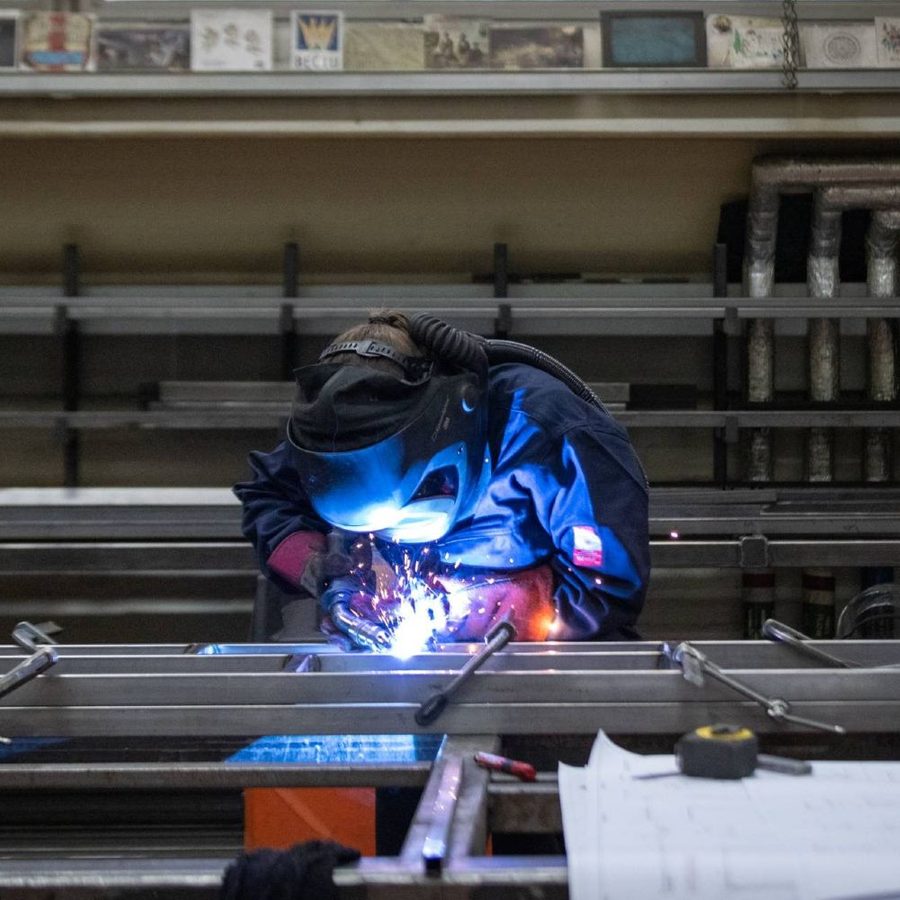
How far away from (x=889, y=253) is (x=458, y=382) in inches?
112

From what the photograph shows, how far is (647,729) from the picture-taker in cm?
113

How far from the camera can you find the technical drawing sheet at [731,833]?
0.74 metres

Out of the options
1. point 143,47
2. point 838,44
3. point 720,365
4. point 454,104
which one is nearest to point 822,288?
point 720,365

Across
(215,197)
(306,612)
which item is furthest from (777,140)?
(306,612)

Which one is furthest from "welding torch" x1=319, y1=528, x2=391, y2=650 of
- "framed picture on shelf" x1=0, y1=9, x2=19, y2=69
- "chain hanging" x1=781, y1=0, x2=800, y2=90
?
"framed picture on shelf" x1=0, y1=9, x2=19, y2=69

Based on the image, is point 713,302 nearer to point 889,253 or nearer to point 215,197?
point 889,253

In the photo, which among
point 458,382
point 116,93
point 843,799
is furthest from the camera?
point 116,93

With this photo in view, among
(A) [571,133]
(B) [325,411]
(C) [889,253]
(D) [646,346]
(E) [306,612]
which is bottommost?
(E) [306,612]

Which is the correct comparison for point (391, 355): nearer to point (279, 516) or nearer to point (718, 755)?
point (279, 516)

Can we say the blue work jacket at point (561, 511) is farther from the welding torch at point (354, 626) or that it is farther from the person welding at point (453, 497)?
the welding torch at point (354, 626)

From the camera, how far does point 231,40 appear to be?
3.76 meters

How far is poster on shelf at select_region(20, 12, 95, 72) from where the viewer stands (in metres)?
3.76

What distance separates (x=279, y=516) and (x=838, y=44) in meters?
2.65

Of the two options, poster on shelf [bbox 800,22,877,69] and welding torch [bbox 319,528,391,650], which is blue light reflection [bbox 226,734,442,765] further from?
poster on shelf [bbox 800,22,877,69]
